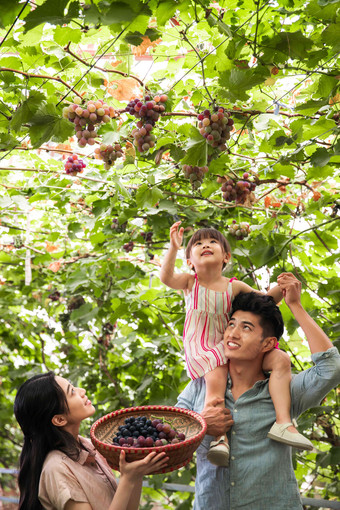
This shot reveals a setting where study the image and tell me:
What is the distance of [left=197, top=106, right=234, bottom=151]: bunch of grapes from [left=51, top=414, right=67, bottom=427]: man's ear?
95 centimetres

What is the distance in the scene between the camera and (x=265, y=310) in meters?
1.67

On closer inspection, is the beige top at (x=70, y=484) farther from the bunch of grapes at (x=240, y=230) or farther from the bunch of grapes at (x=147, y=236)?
the bunch of grapes at (x=147, y=236)

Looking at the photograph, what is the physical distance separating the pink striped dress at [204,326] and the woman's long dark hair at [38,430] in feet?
1.48

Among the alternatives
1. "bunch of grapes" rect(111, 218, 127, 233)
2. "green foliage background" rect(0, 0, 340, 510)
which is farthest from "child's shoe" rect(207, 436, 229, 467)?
"bunch of grapes" rect(111, 218, 127, 233)

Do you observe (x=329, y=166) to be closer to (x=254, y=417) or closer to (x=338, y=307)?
(x=338, y=307)

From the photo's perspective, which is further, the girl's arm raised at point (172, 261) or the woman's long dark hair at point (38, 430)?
the girl's arm raised at point (172, 261)

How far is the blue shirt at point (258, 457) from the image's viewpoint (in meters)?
1.45

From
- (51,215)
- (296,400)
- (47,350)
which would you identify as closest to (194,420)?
(296,400)

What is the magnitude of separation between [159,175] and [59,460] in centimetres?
131

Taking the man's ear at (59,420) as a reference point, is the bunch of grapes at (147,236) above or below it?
above

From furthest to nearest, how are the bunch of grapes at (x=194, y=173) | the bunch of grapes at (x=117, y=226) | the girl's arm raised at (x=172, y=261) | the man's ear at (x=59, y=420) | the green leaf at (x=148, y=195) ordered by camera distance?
1. the bunch of grapes at (x=117, y=226)
2. the green leaf at (x=148, y=195)
3. the girl's arm raised at (x=172, y=261)
4. the bunch of grapes at (x=194, y=173)
5. the man's ear at (x=59, y=420)

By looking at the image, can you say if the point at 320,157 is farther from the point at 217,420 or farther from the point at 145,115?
the point at 217,420

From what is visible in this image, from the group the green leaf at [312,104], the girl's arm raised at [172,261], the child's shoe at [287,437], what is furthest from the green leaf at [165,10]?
the child's shoe at [287,437]

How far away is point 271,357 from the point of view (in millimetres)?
1624
